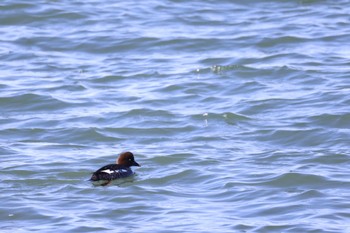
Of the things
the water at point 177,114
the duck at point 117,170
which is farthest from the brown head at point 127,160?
the water at point 177,114

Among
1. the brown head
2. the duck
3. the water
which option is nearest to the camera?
the water

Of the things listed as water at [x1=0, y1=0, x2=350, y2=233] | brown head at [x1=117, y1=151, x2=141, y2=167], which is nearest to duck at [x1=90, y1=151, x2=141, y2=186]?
brown head at [x1=117, y1=151, x2=141, y2=167]

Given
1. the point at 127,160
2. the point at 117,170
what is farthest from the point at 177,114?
the point at 117,170

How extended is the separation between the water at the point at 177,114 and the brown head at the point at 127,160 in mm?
170

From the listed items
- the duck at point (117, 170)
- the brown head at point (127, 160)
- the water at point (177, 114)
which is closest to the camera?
the water at point (177, 114)

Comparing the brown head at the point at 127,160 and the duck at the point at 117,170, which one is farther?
the brown head at the point at 127,160

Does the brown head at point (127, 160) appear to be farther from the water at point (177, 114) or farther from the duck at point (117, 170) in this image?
the water at point (177, 114)

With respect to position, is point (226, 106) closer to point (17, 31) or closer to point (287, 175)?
point (287, 175)

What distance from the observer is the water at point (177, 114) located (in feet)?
31.5

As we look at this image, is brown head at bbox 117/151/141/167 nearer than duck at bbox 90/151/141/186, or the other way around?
duck at bbox 90/151/141/186

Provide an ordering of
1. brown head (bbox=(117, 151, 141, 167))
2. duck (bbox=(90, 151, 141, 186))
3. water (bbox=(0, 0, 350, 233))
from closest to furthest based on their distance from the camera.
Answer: water (bbox=(0, 0, 350, 233)), duck (bbox=(90, 151, 141, 186)), brown head (bbox=(117, 151, 141, 167))

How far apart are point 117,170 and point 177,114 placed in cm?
291

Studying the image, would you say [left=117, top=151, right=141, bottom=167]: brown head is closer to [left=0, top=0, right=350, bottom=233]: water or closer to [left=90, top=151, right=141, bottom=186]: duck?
[left=90, top=151, right=141, bottom=186]: duck

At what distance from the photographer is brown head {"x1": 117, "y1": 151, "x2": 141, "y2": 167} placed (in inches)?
432
